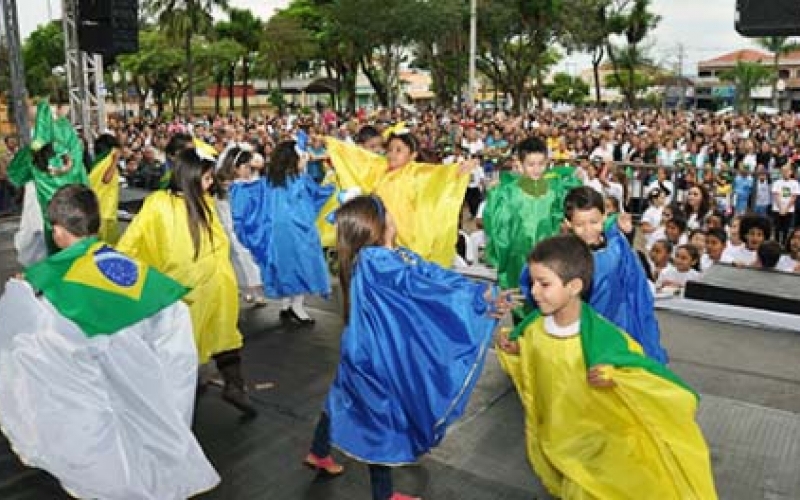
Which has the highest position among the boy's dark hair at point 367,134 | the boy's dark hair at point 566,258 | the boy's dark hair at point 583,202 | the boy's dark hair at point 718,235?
the boy's dark hair at point 367,134

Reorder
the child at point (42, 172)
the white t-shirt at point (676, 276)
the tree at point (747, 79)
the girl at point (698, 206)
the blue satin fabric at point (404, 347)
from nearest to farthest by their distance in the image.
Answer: the blue satin fabric at point (404, 347)
the child at point (42, 172)
the white t-shirt at point (676, 276)
the girl at point (698, 206)
the tree at point (747, 79)

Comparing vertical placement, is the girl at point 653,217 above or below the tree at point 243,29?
below

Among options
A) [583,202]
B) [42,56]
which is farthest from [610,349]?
[42,56]

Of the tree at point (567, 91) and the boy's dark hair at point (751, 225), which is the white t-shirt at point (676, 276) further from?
the tree at point (567, 91)

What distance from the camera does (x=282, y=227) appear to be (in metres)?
6.03

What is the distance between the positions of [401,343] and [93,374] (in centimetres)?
117

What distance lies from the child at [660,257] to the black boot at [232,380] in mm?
4328

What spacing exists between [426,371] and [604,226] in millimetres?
1350

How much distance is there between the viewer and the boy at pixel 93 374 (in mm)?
2916

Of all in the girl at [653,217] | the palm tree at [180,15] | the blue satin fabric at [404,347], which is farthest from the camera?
the palm tree at [180,15]

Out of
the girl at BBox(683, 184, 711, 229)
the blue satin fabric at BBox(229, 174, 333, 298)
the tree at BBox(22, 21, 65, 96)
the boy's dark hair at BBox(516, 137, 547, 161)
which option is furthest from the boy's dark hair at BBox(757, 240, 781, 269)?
the tree at BBox(22, 21, 65, 96)

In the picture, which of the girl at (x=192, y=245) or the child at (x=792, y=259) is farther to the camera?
the child at (x=792, y=259)

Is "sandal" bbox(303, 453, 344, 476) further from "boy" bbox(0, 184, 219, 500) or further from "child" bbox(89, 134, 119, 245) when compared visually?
"child" bbox(89, 134, 119, 245)

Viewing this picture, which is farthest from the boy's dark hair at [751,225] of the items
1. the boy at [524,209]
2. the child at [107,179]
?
the child at [107,179]
